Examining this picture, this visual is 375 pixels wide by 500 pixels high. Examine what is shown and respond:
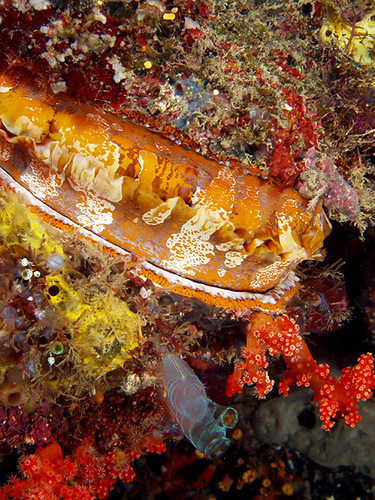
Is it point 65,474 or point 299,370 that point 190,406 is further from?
point 65,474

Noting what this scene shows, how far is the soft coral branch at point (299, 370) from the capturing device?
11.0 feet

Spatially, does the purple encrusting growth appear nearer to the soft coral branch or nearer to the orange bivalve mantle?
the soft coral branch

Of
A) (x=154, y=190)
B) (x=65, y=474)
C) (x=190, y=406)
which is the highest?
(x=154, y=190)

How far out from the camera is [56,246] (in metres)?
2.88

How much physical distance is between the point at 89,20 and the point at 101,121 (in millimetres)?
798

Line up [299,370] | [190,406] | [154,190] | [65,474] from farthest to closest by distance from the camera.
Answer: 1. [299,370]
2. [65,474]
3. [190,406]
4. [154,190]

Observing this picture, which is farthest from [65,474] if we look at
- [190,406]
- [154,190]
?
[154,190]

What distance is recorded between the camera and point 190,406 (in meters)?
3.26

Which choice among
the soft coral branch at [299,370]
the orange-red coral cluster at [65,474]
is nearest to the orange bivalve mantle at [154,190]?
the soft coral branch at [299,370]

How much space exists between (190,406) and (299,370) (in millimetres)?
1366

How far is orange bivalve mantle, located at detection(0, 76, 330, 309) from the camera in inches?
114

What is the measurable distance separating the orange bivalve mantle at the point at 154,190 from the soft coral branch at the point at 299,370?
715mm

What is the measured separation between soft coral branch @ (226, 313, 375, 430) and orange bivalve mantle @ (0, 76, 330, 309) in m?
0.72

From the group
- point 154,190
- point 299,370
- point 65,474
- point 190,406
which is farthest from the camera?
point 299,370
